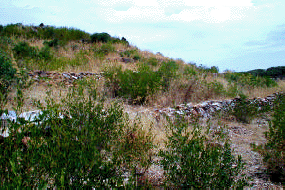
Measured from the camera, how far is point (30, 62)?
30.4 ft

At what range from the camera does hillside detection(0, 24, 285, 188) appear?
201 centimetres

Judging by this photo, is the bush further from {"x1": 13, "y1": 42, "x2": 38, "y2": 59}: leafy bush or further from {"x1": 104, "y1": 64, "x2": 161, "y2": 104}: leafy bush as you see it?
{"x1": 13, "y1": 42, "x2": 38, "y2": 59}: leafy bush

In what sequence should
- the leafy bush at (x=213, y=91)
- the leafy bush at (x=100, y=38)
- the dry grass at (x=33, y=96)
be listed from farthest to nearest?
the leafy bush at (x=100, y=38), the leafy bush at (x=213, y=91), the dry grass at (x=33, y=96)

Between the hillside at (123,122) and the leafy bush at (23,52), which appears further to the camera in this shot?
the leafy bush at (23,52)

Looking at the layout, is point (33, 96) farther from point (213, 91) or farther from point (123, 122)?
point (213, 91)

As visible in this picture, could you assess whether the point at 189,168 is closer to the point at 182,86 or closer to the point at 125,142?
the point at 125,142

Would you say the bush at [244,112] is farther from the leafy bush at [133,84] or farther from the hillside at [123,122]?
the leafy bush at [133,84]

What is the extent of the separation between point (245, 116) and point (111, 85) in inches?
169

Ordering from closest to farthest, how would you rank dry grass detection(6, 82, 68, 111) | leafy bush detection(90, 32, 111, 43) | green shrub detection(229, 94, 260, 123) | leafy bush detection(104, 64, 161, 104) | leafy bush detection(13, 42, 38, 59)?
dry grass detection(6, 82, 68, 111), leafy bush detection(104, 64, 161, 104), green shrub detection(229, 94, 260, 123), leafy bush detection(13, 42, 38, 59), leafy bush detection(90, 32, 111, 43)

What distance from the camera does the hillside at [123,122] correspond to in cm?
201

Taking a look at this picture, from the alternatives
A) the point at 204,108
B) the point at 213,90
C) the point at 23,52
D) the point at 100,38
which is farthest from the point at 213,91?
the point at 100,38

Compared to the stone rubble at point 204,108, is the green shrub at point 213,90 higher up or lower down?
higher up

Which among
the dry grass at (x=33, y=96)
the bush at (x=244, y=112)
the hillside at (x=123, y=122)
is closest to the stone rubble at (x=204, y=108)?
the hillside at (x=123, y=122)

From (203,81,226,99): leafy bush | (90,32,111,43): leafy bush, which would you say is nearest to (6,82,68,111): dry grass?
(203,81,226,99): leafy bush
